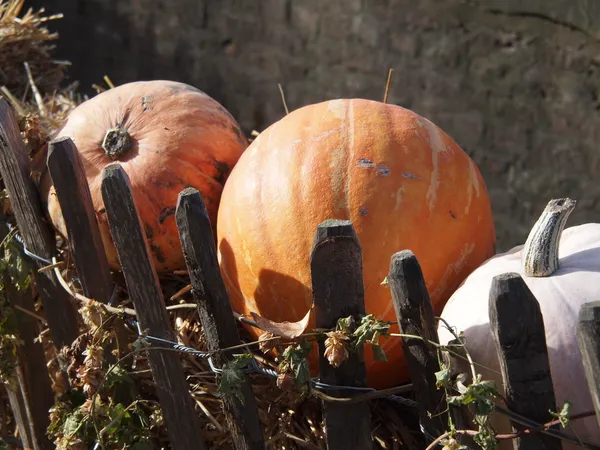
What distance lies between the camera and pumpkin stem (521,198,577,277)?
1.60 meters

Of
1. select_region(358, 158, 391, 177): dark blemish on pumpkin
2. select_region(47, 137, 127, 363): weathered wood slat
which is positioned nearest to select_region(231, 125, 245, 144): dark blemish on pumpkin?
select_region(47, 137, 127, 363): weathered wood slat

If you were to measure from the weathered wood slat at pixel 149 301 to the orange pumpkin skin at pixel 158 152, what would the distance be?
1.31 feet

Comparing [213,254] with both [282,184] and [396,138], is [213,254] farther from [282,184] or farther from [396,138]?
[396,138]

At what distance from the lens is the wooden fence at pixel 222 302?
1.38m

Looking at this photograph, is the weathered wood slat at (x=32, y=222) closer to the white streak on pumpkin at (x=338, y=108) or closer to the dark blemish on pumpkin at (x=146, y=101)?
the dark blemish on pumpkin at (x=146, y=101)

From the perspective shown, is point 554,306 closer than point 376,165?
Yes

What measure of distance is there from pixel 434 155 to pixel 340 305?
61 cm

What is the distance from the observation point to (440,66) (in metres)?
4.78

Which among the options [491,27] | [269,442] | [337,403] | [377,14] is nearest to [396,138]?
[337,403]

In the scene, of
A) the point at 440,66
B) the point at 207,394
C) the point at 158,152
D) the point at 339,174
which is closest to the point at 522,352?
the point at 339,174

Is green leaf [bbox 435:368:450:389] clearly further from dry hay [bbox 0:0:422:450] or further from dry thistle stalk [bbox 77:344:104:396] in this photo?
dry thistle stalk [bbox 77:344:104:396]

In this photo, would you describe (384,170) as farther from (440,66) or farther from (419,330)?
(440,66)

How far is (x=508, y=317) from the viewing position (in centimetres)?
135

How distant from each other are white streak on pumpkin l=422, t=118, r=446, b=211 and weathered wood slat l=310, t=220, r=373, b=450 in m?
0.44
